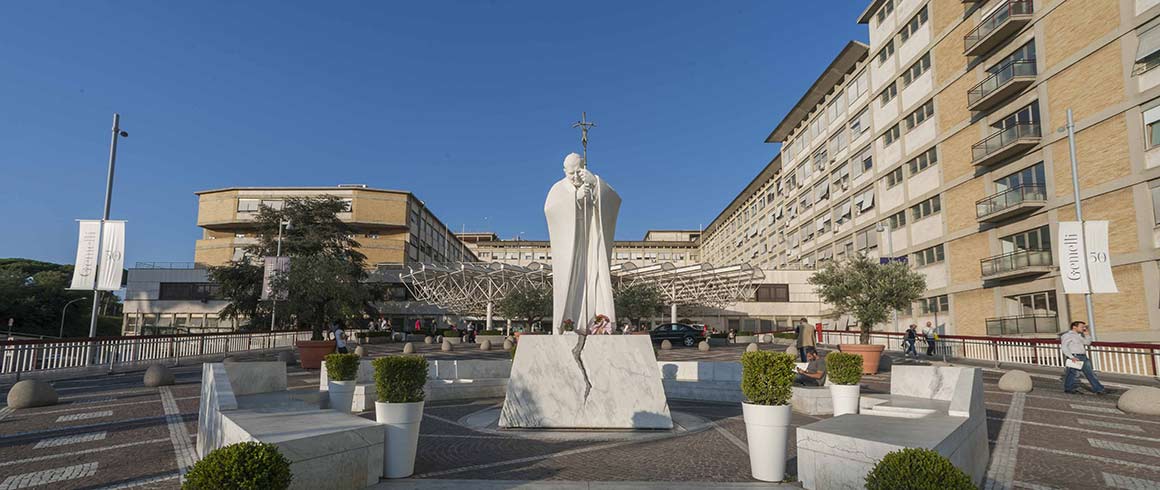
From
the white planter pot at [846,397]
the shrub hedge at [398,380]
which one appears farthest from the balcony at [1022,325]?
the shrub hedge at [398,380]

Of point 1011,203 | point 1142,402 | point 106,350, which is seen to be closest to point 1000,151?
point 1011,203

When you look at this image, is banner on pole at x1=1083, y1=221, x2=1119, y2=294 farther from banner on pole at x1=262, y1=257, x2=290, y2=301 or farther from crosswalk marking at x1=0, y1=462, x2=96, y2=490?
banner on pole at x1=262, y1=257, x2=290, y2=301

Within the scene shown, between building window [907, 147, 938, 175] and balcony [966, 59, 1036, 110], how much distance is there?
4.00 meters

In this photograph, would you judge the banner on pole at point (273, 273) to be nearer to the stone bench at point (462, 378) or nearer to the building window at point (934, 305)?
the stone bench at point (462, 378)

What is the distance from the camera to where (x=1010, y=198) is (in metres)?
28.9

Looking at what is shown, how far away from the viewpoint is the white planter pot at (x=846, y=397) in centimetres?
888

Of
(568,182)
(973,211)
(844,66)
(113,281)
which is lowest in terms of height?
(113,281)

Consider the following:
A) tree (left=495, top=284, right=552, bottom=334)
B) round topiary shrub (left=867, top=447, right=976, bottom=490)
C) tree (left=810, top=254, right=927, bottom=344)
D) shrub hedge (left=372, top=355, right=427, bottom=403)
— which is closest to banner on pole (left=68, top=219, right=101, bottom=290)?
shrub hedge (left=372, top=355, right=427, bottom=403)

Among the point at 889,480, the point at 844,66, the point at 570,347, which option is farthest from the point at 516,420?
the point at 844,66

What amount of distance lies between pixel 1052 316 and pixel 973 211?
7101 mm

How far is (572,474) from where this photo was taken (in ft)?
19.5

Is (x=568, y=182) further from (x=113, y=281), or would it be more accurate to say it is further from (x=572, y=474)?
(x=113, y=281)

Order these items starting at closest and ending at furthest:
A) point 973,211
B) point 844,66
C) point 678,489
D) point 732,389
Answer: point 678,489
point 732,389
point 973,211
point 844,66

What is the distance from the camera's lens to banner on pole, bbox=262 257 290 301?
87.2ft
